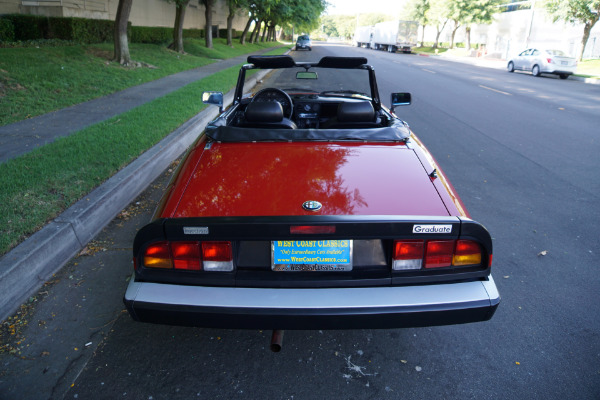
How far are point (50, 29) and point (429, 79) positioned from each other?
50.6 ft

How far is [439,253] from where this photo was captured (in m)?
2.29

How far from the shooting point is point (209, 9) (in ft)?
82.7

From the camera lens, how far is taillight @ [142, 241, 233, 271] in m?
2.25

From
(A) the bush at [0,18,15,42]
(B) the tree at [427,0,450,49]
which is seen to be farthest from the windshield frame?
(B) the tree at [427,0,450,49]

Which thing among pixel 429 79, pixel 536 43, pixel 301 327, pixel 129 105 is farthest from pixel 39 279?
pixel 536 43

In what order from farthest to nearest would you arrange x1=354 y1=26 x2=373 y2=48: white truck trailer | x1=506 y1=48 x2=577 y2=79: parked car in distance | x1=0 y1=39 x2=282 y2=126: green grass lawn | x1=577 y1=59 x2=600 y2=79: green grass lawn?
x1=354 y1=26 x2=373 y2=48: white truck trailer
x1=577 y1=59 x2=600 y2=79: green grass lawn
x1=506 y1=48 x2=577 y2=79: parked car in distance
x1=0 y1=39 x2=282 y2=126: green grass lawn

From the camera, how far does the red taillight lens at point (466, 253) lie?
7.52 feet

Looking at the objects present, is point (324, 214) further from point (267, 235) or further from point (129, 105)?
point (129, 105)

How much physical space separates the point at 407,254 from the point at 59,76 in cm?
1121

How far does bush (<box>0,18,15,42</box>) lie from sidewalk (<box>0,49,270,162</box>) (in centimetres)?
766

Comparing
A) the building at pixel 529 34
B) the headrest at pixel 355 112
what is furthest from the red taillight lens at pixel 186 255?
the building at pixel 529 34

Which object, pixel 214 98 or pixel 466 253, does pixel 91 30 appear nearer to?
pixel 214 98

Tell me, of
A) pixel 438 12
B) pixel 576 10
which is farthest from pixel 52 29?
pixel 438 12

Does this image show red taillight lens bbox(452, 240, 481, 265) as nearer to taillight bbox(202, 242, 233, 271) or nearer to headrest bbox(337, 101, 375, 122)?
taillight bbox(202, 242, 233, 271)
